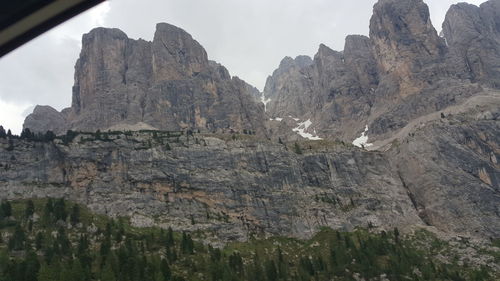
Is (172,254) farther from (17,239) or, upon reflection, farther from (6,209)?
(6,209)

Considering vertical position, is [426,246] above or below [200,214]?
below

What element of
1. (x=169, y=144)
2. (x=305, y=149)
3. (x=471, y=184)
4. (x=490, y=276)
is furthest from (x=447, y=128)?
(x=169, y=144)

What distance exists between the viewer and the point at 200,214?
153875mm

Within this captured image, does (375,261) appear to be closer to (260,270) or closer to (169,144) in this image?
(260,270)

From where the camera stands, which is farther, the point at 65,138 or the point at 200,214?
the point at 65,138

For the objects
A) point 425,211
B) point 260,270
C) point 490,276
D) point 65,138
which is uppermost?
point 65,138

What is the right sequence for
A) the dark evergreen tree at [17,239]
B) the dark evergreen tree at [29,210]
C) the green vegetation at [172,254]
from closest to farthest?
1. the green vegetation at [172,254]
2. the dark evergreen tree at [17,239]
3. the dark evergreen tree at [29,210]

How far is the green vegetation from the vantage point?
313 ft

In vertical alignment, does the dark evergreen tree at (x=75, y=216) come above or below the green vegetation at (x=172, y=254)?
above

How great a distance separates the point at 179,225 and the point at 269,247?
27124mm

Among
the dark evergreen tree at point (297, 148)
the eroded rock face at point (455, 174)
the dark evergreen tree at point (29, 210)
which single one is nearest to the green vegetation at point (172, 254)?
the dark evergreen tree at point (29, 210)

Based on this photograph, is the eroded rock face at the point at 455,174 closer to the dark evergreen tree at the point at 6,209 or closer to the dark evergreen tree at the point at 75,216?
the dark evergreen tree at the point at 75,216

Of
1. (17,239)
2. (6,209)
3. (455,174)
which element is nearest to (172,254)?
(17,239)

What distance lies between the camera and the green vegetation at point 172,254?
313 feet
